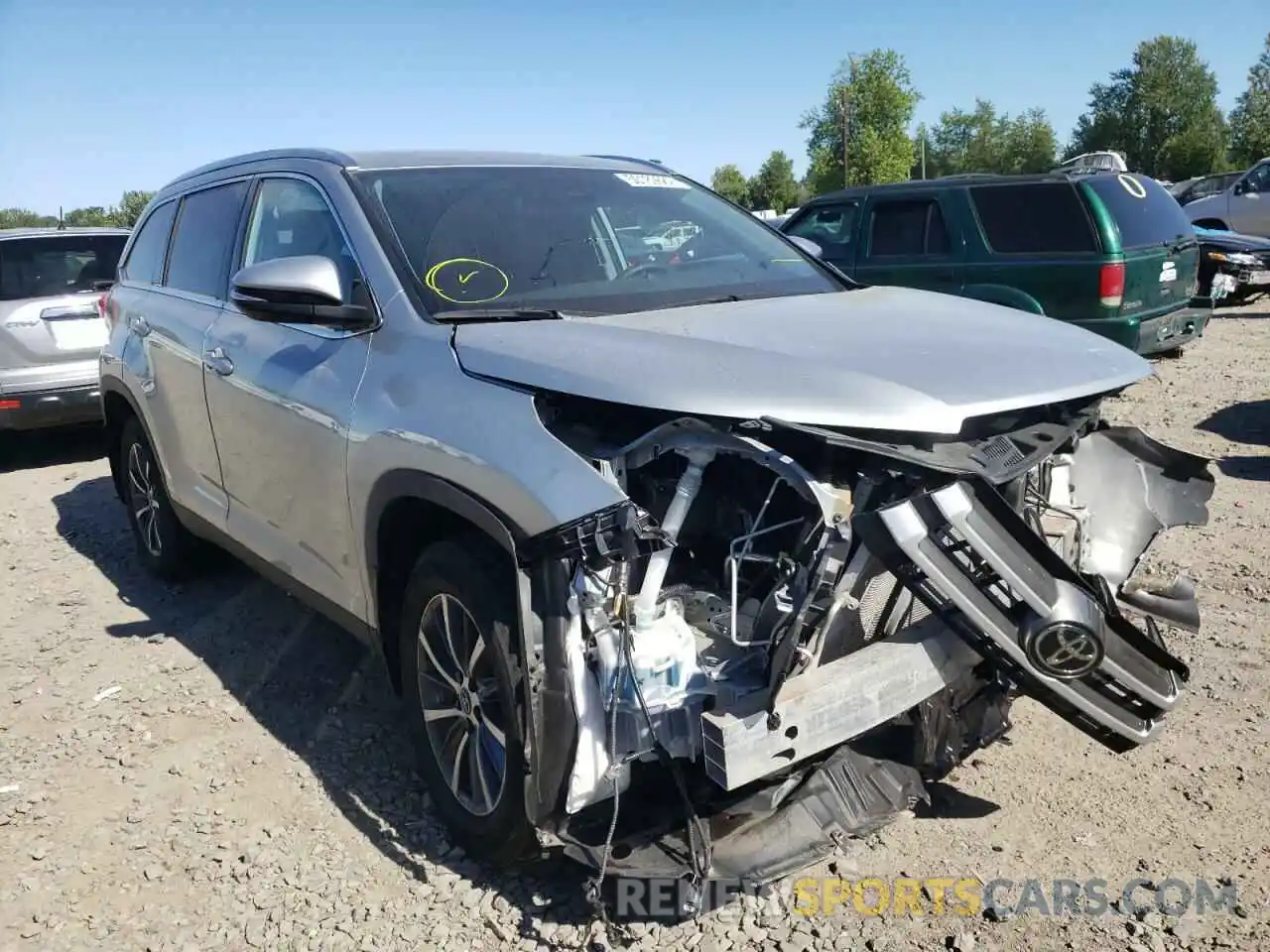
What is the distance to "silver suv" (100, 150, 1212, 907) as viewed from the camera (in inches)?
91.3

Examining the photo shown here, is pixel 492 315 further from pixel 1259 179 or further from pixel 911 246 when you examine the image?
pixel 1259 179

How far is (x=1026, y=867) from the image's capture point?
9.10 feet

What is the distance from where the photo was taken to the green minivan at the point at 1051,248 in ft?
25.4

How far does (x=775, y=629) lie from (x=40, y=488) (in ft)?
23.4

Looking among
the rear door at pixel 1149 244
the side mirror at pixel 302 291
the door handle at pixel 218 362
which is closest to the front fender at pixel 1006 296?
the rear door at pixel 1149 244

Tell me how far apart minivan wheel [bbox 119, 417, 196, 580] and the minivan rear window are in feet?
22.5

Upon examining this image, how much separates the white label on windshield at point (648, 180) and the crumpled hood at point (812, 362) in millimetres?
1030

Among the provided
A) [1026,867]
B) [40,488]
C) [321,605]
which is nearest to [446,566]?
[321,605]

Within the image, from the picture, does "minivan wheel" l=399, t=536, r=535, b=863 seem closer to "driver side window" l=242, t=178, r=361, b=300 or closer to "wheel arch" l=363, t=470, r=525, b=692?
"wheel arch" l=363, t=470, r=525, b=692

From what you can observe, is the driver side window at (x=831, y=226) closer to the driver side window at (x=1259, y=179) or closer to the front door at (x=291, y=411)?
the front door at (x=291, y=411)

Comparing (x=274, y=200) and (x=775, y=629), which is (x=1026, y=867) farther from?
(x=274, y=200)

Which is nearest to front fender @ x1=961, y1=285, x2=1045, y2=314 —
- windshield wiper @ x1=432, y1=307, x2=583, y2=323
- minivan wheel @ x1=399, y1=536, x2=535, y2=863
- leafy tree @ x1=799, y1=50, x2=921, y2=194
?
windshield wiper @ x1=432, y1=307, x2=583, y2=323

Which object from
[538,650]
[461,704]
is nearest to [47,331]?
[461,704]

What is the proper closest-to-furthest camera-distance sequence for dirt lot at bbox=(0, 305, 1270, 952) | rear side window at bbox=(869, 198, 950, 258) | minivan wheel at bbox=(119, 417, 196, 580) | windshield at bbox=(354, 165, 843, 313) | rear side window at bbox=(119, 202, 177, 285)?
1. dirt lot at bbox=(0, 305, 1270, 952)
2. windshield at bbox=(354, 165, 843, 313)
3. rear side window at bbox=(119, 202, 177, 285)
4. minivan wheel at bbox=(119, 417, 196, 580)
5. rear side window at bbox=(869, 198, 950, 258)
